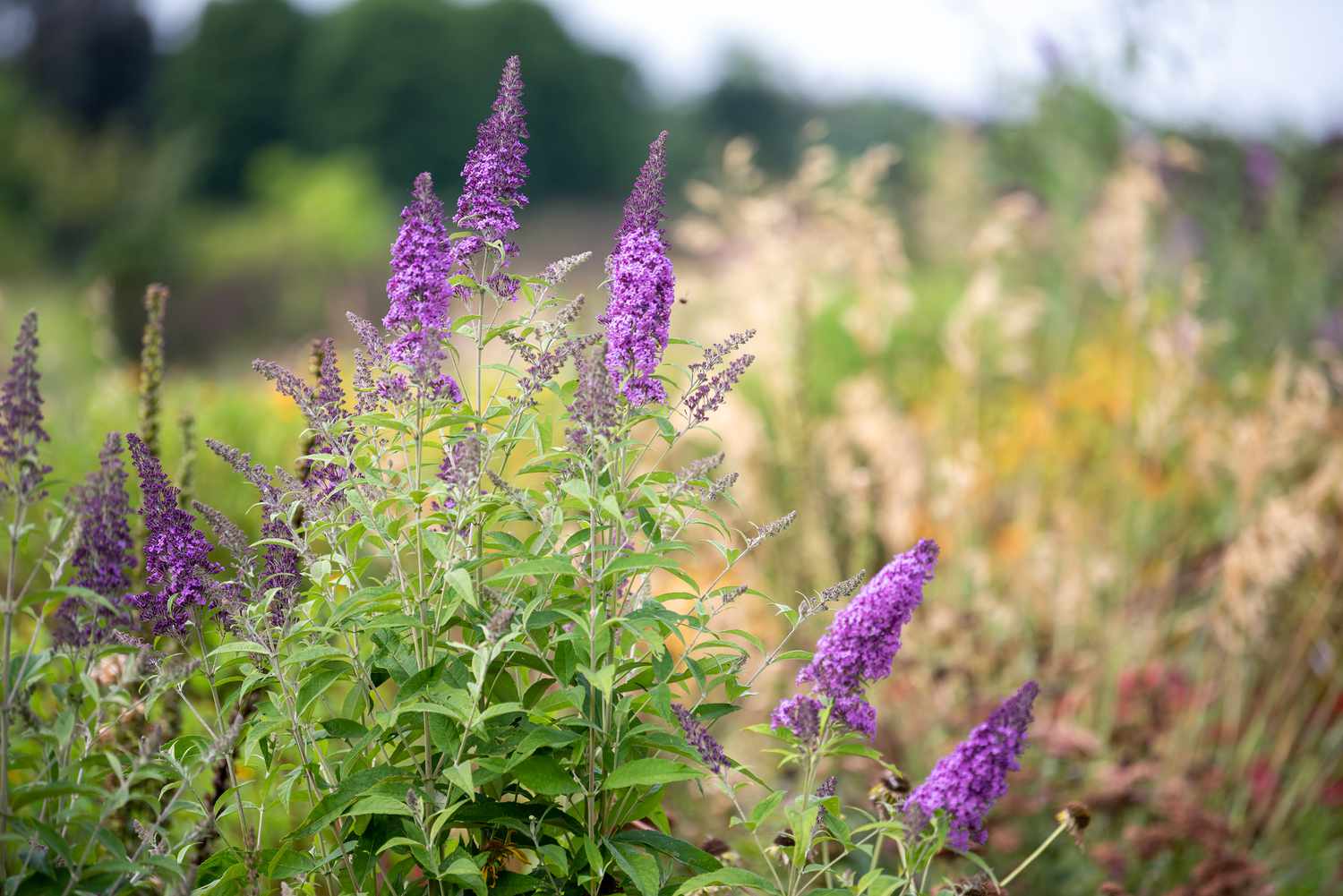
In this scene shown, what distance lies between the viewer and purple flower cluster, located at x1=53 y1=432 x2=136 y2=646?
1741mm

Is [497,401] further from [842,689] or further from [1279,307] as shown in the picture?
[1279,307]

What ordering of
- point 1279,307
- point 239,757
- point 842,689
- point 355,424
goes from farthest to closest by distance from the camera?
point 1279,307, point 239,757, point 355,424, point 842,689

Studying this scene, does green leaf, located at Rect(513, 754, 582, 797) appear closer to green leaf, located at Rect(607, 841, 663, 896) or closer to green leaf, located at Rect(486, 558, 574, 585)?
green leaf, located at Rect(607, 841, 663, 896)

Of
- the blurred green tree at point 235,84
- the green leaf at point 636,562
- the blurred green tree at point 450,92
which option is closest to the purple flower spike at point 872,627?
the green leaf at point 636,562

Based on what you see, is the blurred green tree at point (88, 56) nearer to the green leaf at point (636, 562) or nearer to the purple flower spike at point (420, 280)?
the purple flower spike at point (420, 280)

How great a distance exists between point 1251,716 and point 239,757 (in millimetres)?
4449

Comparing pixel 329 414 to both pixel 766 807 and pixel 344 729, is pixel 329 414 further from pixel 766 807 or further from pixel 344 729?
pixel 766 807

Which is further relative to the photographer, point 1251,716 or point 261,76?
point 261,76

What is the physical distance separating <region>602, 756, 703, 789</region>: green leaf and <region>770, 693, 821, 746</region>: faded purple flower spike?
6.5 inches

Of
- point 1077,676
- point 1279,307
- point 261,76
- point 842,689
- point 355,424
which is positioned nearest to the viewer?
point 842,689

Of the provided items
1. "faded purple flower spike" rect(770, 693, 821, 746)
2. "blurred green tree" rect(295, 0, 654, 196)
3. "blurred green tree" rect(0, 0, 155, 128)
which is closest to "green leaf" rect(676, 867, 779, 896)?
"faded purple flower spike" rect(770, 693, 821, 746)

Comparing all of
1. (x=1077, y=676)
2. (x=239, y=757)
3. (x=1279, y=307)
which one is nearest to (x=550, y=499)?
(x=239, y=757)

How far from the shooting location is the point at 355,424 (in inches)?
76.1

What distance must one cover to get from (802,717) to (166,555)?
1.06 meters
